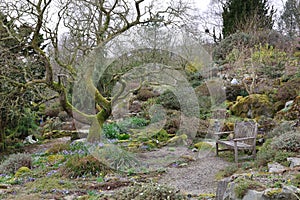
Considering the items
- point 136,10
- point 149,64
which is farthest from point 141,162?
A: point 149,64

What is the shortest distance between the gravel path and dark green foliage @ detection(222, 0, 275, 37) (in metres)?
9.94

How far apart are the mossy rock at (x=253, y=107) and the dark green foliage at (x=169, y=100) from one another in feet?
6.25

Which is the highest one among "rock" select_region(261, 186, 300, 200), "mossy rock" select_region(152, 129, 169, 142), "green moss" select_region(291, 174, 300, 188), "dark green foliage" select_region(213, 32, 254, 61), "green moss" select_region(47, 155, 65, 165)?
"dark green foliage" select_region(213, 32, 254, 61)

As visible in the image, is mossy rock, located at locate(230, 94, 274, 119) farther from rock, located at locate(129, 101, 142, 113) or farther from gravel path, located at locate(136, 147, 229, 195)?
rock, located at locate(129, 101, 142, 113)

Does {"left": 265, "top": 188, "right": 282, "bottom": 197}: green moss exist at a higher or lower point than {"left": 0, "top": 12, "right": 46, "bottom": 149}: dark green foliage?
lower

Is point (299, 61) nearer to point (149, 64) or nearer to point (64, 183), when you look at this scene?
point (149, 64)

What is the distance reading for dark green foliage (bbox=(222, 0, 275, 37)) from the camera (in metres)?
15.8

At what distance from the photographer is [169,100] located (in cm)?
1097

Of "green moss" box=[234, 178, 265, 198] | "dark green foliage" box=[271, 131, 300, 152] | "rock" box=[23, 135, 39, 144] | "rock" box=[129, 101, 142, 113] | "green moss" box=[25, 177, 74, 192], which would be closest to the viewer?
"green moss" box=[234, 178, 265, 198]

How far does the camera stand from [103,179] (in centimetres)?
531

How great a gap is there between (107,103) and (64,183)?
314 cm

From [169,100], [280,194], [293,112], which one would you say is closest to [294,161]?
[280,194]

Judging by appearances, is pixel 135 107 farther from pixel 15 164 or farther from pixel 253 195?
pixel 253 195

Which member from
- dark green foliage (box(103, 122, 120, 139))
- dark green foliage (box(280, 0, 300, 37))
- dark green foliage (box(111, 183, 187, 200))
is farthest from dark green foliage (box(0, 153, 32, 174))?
dark green foliage (box(280, 0, 300, 37))
